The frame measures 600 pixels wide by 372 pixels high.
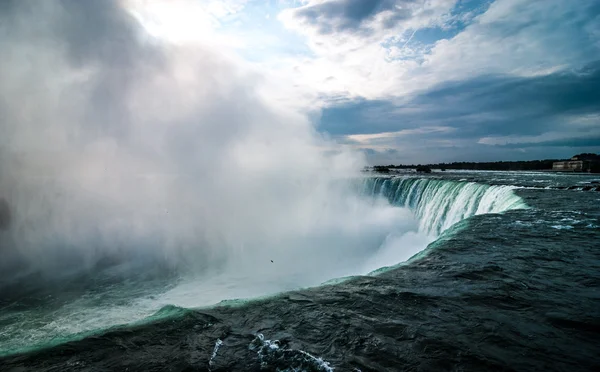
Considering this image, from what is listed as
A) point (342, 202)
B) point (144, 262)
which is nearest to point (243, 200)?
point (144, 262)

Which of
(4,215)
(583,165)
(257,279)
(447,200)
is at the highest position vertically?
(583,165)

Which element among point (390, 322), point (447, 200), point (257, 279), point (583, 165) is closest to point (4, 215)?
point (257, 279)

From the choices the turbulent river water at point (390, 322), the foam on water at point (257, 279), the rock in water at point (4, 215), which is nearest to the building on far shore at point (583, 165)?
the foam on water at point (257, 279)

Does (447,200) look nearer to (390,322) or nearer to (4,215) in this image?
(390,322)

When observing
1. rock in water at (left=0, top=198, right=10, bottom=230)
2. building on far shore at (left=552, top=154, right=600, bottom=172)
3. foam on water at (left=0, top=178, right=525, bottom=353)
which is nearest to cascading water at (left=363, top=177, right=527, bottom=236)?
foam on water at (left=0, top=178, right=525, bottom=353)

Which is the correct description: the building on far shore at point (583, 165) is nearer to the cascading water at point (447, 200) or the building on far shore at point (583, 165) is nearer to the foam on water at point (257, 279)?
the cascading water at point (447, 200)

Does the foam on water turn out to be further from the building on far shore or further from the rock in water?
the building on far shore

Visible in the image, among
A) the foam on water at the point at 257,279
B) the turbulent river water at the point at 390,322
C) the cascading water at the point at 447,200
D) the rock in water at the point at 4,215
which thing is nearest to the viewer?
the turbulent river water at the point at 390,322

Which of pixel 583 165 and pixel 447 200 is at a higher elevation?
pixel 583 165
